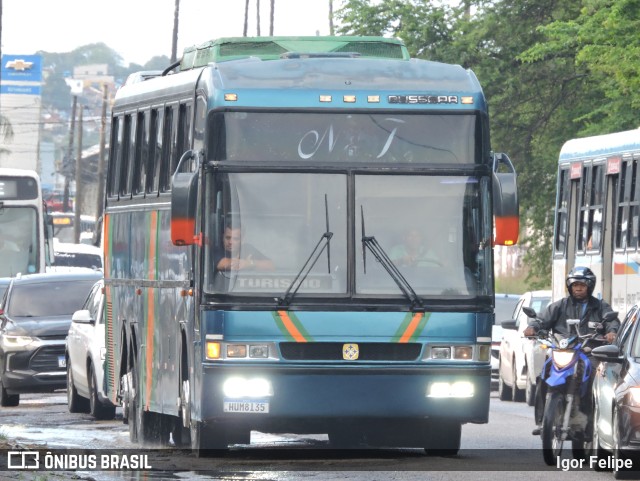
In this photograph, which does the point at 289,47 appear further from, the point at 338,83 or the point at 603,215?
the point at 603,215

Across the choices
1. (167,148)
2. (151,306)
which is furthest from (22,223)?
(167,148)

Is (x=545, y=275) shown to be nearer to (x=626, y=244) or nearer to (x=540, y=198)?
(x=540, y=198)

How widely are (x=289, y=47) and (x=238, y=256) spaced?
9.65 feet

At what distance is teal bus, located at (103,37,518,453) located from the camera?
13992 mm

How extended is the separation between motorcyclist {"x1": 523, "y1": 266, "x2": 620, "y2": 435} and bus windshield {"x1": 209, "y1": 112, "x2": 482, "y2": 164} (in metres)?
1.38

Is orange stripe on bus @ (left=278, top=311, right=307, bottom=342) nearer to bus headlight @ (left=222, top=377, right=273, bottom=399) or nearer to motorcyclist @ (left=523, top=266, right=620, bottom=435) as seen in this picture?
bus headlight @ (left=222, top=377, right=273, bottom=399)

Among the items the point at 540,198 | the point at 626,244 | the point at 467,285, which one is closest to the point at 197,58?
the point at 467,285

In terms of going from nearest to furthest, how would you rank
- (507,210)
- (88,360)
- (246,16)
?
(507,210) < (88,360) < (246,16)

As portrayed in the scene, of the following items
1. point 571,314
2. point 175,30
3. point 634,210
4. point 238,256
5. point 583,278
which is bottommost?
point 571,314

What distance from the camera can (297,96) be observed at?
47.3 ft

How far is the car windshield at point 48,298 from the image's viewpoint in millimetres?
25562

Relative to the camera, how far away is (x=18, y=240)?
32812 millimetres

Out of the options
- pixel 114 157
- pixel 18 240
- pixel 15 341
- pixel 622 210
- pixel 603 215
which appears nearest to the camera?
pixel 114 157

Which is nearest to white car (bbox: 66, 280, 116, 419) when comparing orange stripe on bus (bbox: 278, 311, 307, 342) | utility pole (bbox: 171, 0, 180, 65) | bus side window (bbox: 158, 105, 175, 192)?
bus side window (bbox: 158, 105, 175, 192)
